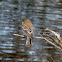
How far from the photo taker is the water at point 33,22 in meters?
5.51

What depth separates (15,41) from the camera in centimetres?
562

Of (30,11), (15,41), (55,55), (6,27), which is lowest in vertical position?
(55,55)

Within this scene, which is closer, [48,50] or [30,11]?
[48,50]

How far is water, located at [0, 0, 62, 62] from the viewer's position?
18.1 feet

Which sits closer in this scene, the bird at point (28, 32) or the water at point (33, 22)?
the bird at point (28, 32)

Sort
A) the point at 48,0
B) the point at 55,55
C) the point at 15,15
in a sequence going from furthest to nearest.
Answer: the point at 48,0 → the point at 15,15 → the point at 55,55

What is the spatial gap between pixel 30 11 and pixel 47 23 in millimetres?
668

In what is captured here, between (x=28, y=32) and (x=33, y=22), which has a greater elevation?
(x=28, y=32)

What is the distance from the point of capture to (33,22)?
5.75 meters

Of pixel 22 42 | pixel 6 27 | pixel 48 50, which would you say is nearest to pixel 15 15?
pixel 6 27

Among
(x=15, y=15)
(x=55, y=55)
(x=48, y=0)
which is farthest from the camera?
(x=48, y=0)

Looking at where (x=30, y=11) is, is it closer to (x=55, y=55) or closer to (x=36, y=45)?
(x=36, y=45)

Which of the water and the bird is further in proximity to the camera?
the water

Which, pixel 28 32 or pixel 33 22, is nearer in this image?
pixel 28 32
